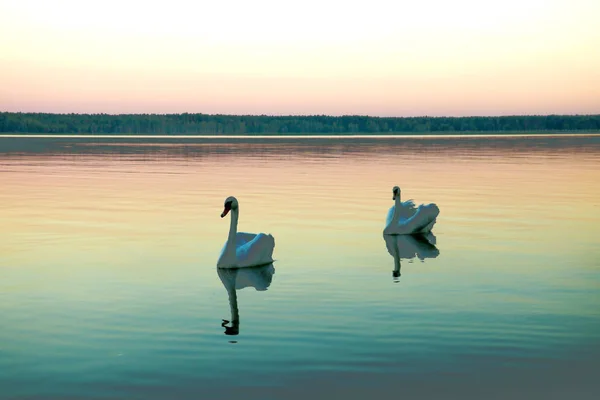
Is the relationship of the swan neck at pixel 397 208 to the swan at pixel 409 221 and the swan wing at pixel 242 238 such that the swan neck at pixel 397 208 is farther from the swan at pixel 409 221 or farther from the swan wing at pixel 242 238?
the swan wing at pixel 242 238

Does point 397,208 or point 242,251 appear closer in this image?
point 242,251

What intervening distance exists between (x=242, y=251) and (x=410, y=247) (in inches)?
201

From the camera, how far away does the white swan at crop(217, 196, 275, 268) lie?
1797cm

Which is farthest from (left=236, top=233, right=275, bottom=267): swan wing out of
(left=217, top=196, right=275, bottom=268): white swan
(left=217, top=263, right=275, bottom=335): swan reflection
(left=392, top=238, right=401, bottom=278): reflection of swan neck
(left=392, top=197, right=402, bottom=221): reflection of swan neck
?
(left=392, top=197, right=402, bottom=221): reflection of swan neck

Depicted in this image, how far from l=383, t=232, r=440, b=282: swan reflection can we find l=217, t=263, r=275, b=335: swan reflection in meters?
2.63

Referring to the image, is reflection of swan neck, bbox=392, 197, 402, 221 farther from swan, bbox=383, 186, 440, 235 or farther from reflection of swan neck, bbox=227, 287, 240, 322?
reflection of swan neck, bbox=227, 287, 240, 322

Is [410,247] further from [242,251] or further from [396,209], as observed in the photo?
Answer: [242,251]

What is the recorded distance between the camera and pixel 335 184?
42.2 m

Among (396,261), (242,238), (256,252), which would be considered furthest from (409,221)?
(256,252)

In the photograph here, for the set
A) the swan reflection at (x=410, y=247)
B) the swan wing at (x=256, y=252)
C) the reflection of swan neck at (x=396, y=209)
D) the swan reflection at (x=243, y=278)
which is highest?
the reflection of swan neck at (x=396, y=209)

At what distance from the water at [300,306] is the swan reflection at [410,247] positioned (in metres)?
0.26

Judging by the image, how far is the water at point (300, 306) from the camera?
10.3 metres

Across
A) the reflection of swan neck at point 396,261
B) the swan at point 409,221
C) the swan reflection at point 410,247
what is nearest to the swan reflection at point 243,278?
the reflection of swan neck at point 396,261

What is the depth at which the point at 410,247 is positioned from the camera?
70.9 ft
